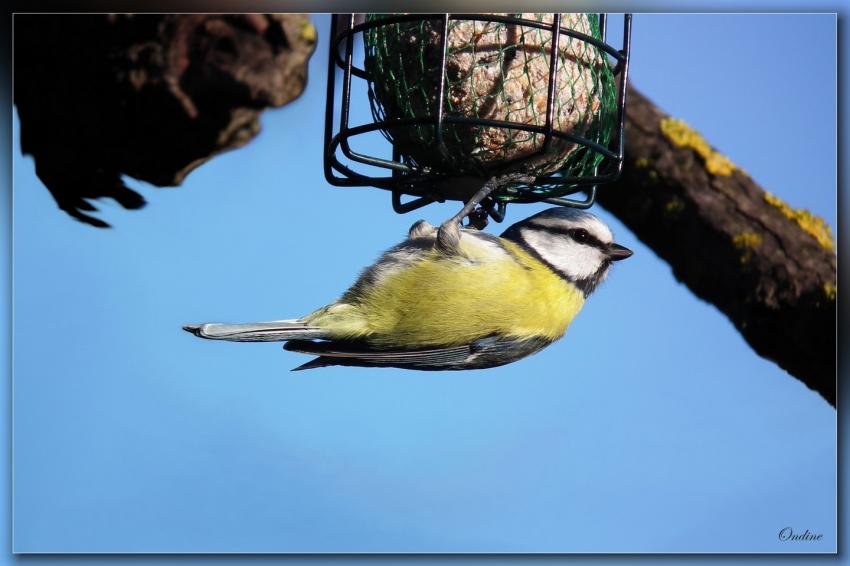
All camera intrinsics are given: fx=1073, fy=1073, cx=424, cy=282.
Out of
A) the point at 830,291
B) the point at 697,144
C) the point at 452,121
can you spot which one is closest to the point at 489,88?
the point at 452,121

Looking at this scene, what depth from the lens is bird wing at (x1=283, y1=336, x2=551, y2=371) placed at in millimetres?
3055

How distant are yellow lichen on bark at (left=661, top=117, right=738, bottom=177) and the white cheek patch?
127 cm

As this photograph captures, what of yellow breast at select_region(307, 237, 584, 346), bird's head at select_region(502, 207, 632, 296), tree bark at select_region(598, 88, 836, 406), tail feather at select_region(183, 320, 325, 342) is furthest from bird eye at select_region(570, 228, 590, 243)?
tree bark at select_region(598, 88, 836, 406)

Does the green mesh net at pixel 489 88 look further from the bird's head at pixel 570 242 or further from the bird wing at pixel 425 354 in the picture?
the bird wing at pixel 425 354

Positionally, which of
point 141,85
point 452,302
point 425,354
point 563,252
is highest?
point 141,85

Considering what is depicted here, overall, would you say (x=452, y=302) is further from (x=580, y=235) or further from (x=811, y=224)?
(x=811, y=224)

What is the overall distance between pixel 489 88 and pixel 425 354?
788 millimetres

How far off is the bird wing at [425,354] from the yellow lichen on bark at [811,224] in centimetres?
142

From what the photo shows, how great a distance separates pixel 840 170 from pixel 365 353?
5.85 ft

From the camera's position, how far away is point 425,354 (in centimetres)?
313

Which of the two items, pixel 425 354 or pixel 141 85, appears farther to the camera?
pixel 425 354

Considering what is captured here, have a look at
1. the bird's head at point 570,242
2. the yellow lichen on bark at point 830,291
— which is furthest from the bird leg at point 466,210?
the yellow lichen on bark at point 830,291

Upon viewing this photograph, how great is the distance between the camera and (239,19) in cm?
292

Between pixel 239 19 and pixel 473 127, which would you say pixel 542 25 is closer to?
pixel 473 127
